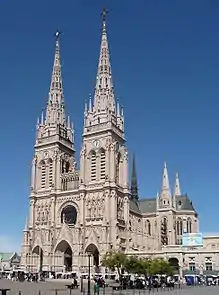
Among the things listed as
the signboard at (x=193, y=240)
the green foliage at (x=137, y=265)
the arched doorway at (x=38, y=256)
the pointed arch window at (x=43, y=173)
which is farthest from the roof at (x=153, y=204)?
the green foliage at (x=137, y=265)

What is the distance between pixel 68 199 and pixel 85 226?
843 cm

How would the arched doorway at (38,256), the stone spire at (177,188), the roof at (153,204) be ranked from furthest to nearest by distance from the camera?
1. the stone spire at (177,188)
2. the roof at (153,204)
3. the arched doorway at (38,256)

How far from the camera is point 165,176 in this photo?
11831 centimetres

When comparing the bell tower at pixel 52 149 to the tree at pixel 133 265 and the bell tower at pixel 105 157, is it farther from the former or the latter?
the tree at pixel 133 265

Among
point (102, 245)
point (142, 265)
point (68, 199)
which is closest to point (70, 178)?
point (68, 199)

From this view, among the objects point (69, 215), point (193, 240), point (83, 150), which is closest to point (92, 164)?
point (83, 150)

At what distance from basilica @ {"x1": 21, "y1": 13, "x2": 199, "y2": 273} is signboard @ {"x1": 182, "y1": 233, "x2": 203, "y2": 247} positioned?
457 cm

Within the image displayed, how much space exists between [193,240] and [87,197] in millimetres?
23361

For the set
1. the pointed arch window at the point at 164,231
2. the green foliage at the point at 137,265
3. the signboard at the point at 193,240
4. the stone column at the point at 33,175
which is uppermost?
the stone column at the point at 33,175

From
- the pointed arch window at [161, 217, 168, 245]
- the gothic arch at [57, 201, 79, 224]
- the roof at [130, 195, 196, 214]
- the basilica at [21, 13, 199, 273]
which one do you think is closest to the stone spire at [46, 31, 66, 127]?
the basilica at [21, 13, 199, 273]

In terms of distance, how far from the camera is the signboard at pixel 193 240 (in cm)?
8934

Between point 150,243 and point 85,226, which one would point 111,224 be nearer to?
point 85,226

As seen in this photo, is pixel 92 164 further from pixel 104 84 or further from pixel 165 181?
pixel 165 181

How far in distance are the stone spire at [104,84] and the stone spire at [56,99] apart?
1123 cm
